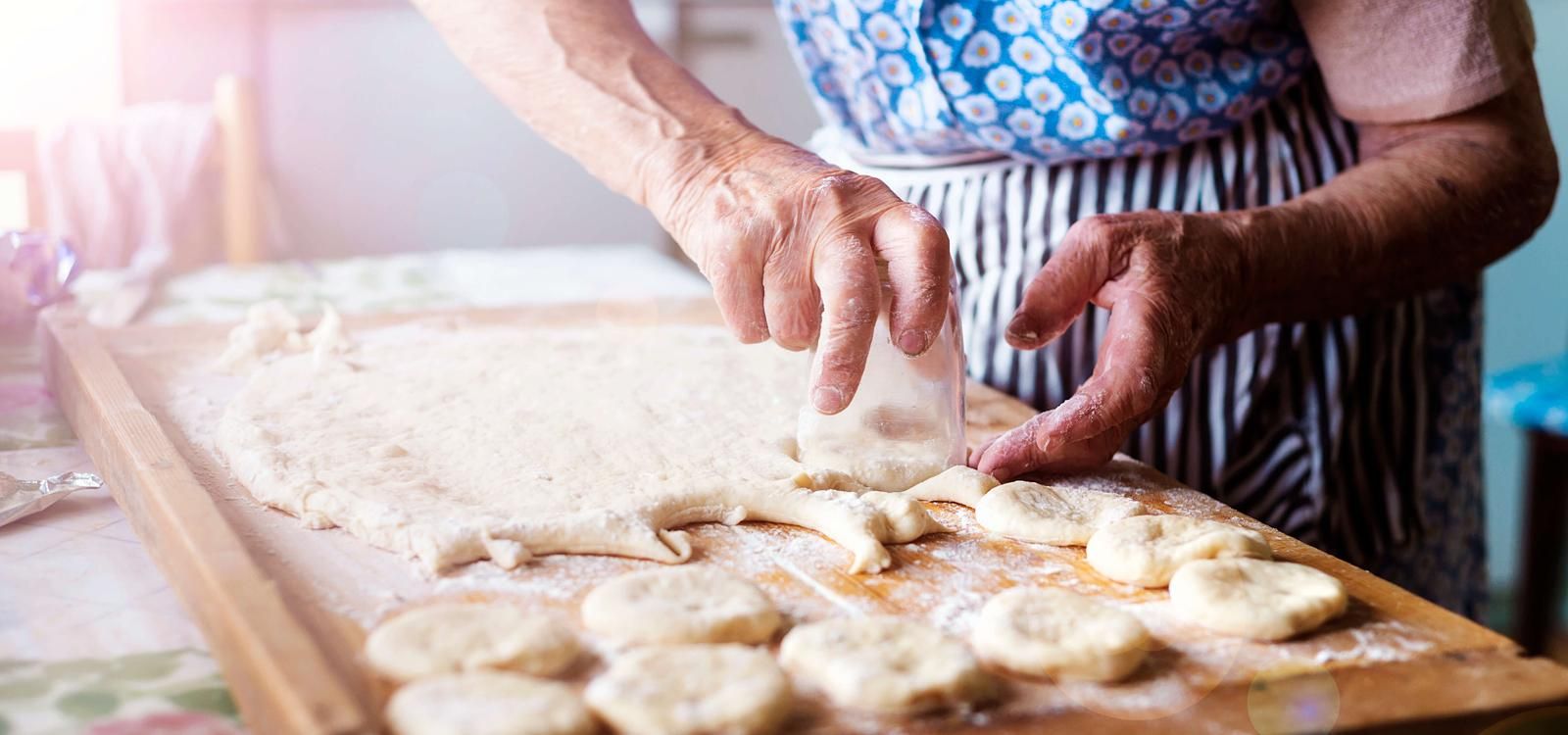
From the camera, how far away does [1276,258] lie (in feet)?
4.37

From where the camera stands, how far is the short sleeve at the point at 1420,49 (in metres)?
1.32

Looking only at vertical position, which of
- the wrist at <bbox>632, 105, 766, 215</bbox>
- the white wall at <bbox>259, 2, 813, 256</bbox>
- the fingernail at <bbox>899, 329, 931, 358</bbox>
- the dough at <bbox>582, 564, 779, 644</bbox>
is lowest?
the white wall at <bbox>259, 2, 813, 256</bbox>

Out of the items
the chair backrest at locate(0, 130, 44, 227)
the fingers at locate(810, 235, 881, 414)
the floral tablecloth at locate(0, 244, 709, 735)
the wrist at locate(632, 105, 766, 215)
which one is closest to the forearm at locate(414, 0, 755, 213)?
the wrist at locate(632, 105, 766, 215)

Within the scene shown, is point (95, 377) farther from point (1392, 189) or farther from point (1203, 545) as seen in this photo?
point (1392, 189)

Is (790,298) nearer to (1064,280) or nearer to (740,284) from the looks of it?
(740,284)

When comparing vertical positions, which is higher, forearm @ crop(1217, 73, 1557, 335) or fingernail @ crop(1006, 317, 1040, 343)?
forearm @ crop(1217, 73, 1557, 335)

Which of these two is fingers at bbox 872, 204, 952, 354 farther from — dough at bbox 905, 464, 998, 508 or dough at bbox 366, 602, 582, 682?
dough at bbox 366, 602, 582, 682

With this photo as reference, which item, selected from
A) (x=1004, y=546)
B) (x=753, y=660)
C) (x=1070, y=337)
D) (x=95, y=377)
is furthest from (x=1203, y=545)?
(x=95, y=377)

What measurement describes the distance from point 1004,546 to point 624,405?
51 cm

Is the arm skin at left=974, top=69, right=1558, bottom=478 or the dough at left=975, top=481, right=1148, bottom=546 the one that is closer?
the dough at left=975, top=481, right=1148, bottom=546

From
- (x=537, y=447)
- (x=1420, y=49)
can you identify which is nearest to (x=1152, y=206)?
(x=1420, y=49)

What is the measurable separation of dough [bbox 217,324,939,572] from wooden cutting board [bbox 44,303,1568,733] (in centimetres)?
2

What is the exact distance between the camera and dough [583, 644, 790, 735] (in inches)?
28.4

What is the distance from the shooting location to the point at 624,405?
1408 millimetres
